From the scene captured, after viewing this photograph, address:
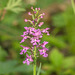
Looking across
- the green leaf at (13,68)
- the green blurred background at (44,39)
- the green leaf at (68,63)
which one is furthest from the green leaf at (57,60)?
the green leaf at (13,68)

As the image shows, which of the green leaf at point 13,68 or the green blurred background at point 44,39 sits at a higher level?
the green blurred background at point 44,39

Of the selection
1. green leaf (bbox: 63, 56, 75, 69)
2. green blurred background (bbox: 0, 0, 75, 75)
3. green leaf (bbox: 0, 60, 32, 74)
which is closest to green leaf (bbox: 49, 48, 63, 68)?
green blurred background (bbox: 0, 0, 75, 75)

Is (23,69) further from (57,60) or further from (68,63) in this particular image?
(68,63)

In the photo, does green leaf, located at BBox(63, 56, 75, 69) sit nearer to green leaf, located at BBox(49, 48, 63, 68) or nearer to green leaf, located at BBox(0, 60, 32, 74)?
green leaf, located at BBox(49, 48, 63, 68)

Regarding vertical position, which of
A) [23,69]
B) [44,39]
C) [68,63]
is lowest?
[23,69]

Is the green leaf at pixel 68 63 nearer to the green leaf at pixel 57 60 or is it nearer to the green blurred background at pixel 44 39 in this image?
the green blurred background at pixel 44 39

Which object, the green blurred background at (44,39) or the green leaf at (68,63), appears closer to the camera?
the green blurred background at (44,39)

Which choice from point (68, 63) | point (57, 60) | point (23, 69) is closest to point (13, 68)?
point (23, 69)

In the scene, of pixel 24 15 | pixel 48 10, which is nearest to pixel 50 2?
pixel 48 10

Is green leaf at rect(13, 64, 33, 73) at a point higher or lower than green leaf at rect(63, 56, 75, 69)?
lower

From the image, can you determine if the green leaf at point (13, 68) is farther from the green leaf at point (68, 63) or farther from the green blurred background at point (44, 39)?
the green leaf at point (68, 63)
